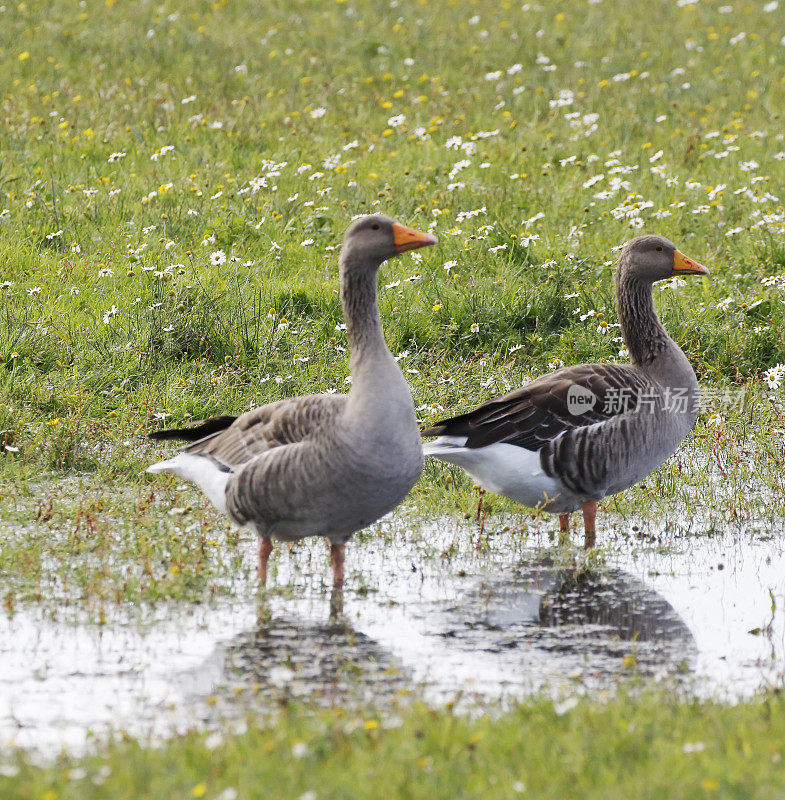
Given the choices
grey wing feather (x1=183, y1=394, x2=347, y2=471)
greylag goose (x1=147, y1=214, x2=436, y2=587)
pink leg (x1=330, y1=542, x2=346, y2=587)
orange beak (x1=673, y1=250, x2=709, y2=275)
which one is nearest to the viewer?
greylag goose (x1=147, y1=214, x2=436, y2=587)

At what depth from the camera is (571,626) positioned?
5.77 metres

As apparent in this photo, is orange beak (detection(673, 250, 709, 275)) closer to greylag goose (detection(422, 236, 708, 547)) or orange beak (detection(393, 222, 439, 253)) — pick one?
greylag goose (detection(422, 236, 708, 547))

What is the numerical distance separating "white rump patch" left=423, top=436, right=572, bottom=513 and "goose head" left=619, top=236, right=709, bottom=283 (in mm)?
1658

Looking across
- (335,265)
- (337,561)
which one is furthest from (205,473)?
(335,265)

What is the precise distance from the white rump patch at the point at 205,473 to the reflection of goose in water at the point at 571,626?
1471 mm

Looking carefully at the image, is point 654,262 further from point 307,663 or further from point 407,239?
point 307,663

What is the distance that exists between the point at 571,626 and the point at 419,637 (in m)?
0.78

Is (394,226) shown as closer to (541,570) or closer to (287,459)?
(287,459)

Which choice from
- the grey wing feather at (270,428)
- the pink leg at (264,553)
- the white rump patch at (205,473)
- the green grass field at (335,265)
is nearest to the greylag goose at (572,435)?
the green grass field at (335,265)

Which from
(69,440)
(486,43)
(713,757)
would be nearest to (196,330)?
(69,440)

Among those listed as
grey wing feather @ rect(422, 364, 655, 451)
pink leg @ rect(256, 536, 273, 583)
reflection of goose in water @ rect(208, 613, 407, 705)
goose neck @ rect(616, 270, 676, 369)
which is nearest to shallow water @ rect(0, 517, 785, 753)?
reflection of goose in water @ rect(208, 613, 407, 705)

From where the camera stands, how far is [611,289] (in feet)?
35.0

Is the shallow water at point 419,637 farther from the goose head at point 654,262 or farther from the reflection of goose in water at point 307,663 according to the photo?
the goose head at point 654,262

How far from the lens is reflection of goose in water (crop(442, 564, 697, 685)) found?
17.2 feet
